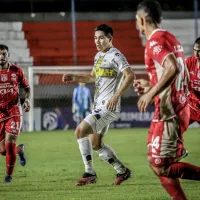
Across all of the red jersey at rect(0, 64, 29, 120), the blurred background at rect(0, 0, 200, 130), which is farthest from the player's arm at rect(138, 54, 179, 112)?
the blurred background at rect(0, 0, 200, 130)

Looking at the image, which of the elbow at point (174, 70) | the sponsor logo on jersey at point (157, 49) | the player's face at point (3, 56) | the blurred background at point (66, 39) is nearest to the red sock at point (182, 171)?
the elbow at point (174, 70)

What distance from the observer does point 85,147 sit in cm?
892

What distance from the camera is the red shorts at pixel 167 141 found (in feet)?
19.1

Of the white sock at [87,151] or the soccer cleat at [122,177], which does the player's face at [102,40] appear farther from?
the soccer cleat at [122,177]

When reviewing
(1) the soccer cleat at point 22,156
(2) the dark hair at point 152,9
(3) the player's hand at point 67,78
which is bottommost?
(1) the soccer cleat at point 22,156

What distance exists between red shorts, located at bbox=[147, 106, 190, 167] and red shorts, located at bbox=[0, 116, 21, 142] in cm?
401

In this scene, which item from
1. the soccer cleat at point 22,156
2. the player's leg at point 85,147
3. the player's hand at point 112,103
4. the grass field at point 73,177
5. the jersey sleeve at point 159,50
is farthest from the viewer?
the soccer cleat at point 22,156

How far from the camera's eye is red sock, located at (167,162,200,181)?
586 cm

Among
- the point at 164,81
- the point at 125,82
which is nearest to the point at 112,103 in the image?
the point at 125,82

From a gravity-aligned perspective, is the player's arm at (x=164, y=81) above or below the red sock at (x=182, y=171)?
above

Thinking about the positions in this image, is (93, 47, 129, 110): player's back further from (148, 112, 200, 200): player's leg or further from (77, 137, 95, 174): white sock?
(148, 112, 200, 200): player's leg

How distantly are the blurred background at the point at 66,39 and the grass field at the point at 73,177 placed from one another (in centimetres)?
708

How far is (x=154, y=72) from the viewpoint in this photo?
19.2 ft

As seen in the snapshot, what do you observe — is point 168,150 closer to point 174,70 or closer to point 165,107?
point 165,107
